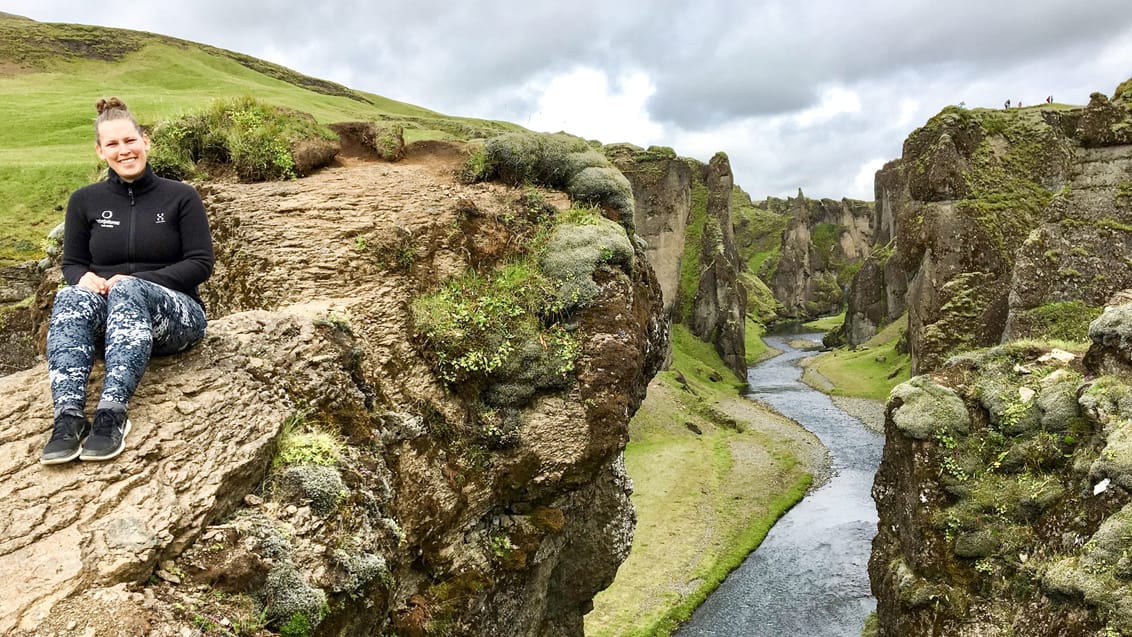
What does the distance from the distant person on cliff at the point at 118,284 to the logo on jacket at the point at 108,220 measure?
12 millimetres

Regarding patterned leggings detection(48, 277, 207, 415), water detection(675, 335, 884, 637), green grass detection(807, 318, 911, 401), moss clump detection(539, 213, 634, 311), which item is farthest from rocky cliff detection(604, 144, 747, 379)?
patterned leggings detection(48, 277, 207, 415)

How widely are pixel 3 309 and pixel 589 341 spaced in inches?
933

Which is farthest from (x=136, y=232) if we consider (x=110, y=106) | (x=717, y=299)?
(x=717, y=299)

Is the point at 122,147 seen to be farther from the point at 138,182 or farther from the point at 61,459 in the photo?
the point at 61,459

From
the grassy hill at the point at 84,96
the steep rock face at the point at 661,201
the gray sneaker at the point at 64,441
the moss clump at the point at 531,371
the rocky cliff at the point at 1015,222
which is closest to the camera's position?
the gray sneaker at the point at 64,441

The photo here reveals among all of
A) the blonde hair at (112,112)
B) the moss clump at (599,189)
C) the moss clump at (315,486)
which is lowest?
the moss clump at (315,486)

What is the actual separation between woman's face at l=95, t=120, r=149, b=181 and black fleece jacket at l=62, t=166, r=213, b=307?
19 cm

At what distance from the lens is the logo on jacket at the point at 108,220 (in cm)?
781

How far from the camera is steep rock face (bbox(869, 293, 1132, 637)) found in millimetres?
14297

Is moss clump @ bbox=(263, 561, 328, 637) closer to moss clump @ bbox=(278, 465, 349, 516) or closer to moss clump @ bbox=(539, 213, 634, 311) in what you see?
moss clump @ bbox=(278, 465, 349, 516)

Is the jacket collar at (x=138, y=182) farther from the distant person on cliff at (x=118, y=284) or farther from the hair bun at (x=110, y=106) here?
the hair bun at (x=110, y=106)

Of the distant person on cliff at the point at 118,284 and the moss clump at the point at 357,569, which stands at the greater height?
the distant person on cliff at the point at 118,284

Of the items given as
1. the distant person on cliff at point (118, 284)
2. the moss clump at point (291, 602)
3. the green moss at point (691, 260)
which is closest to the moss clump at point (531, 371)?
the distant person on cliff at point (118, 284)

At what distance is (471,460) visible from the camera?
1315 cm
